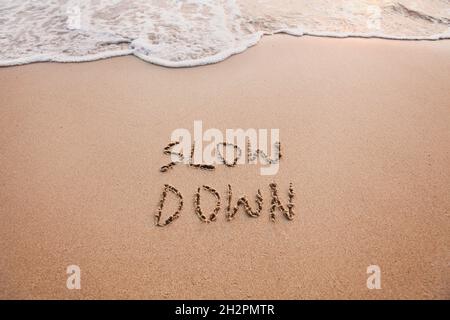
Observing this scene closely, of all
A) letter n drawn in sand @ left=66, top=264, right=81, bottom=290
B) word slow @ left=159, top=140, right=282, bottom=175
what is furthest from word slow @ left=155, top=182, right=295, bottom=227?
A: letter n drawn in sand @ left=66, top=264, right=81, bottom=290

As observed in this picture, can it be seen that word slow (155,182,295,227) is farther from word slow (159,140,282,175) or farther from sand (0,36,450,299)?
word slow (159,140,282,175)

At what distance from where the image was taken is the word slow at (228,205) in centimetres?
183

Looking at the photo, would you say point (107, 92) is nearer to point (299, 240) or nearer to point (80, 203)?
point (80, 203)

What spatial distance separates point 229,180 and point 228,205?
201 mm

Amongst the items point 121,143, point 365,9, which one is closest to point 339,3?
point 365,9

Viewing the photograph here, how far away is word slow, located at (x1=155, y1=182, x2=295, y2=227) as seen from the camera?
1.83m

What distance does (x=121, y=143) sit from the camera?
227 cm

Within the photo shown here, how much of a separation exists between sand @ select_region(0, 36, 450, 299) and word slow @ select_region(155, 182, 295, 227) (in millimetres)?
37

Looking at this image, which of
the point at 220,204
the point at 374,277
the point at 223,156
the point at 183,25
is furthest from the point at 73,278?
the point at 183,25

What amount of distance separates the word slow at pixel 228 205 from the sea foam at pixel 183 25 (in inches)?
67.7

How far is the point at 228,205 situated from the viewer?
75.1 inches

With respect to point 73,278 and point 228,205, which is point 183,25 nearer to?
point 228,205

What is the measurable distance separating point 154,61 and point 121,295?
94.8 inches

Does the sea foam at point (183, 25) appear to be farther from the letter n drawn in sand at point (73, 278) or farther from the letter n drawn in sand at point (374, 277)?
the letter n drawn in sand at point (374, 277)
